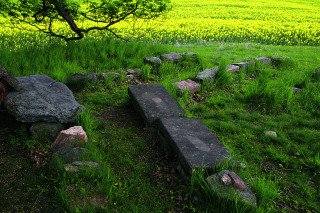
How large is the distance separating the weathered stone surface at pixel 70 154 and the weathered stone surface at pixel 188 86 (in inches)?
106

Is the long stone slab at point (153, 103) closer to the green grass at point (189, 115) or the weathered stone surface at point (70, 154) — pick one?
the green grass at point (189, 115)

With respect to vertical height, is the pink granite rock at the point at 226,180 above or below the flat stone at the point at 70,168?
above

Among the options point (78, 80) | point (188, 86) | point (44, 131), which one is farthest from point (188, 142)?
point (78, 80)

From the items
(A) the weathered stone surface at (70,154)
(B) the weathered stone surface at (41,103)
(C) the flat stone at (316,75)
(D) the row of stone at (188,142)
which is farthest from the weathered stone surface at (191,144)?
(C) the flat stone at (316,75)

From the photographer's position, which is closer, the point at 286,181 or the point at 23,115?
the point at 286,181

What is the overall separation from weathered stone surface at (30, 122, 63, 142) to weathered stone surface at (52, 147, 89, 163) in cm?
51

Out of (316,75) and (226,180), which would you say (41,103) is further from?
(316,75)

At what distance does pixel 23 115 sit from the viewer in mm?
3342

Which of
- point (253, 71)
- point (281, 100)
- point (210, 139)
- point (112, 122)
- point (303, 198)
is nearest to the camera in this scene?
point (303, 198)

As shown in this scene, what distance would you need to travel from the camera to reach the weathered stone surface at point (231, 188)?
2.38 m

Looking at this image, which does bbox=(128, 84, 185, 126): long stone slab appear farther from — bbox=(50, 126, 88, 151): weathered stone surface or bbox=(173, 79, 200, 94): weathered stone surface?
bbox=(50, 126, 88, 151): weathered stone surface

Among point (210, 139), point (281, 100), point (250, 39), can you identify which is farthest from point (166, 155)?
point (250, 39)

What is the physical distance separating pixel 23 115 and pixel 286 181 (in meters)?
3.52

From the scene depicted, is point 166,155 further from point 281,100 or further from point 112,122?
point 281,100
